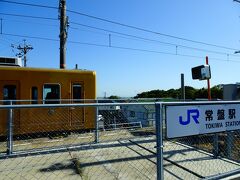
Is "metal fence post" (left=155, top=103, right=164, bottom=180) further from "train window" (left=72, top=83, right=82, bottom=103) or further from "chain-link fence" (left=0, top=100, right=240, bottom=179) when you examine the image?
"train window" (left=72, top=83, right=82, bottom=103)

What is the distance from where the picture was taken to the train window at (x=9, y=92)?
439 inches

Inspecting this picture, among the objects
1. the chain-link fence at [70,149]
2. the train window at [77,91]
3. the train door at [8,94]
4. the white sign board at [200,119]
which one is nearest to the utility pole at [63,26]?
the train window at [77,91]

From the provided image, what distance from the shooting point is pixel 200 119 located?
5105 millimetres

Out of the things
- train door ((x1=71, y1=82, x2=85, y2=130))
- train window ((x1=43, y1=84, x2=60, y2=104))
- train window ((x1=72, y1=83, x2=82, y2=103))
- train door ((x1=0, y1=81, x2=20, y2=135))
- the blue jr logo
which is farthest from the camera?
train window ((x1=72, y1=83, x2=82, y2=103))

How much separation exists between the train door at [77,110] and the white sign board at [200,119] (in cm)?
622

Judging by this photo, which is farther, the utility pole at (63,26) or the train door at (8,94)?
the utility pole at (63,26)

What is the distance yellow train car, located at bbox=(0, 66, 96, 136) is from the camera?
1088 centimetres

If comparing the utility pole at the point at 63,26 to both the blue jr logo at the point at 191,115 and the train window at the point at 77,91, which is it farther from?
the blue jr logo at the point at 191,115

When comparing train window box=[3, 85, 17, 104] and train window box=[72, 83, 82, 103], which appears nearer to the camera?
train window box=[3, 85, 17, 104]

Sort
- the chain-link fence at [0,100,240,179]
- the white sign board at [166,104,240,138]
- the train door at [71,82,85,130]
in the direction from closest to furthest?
the white sign board at [166,104,240,138] < the chain-link fence at [0,100,240,179] < the train door at [71,82,85,130]

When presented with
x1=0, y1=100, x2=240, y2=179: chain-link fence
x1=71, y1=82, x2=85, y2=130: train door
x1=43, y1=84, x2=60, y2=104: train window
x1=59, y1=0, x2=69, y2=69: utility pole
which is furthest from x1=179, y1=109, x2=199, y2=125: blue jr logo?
x1=59, y1=0, x2=69, y2=69: utility pole

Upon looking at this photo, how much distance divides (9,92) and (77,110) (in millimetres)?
2578

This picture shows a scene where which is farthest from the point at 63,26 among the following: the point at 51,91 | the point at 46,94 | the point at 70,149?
the point at 70,149

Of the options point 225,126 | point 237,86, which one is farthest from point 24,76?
point 237,86
